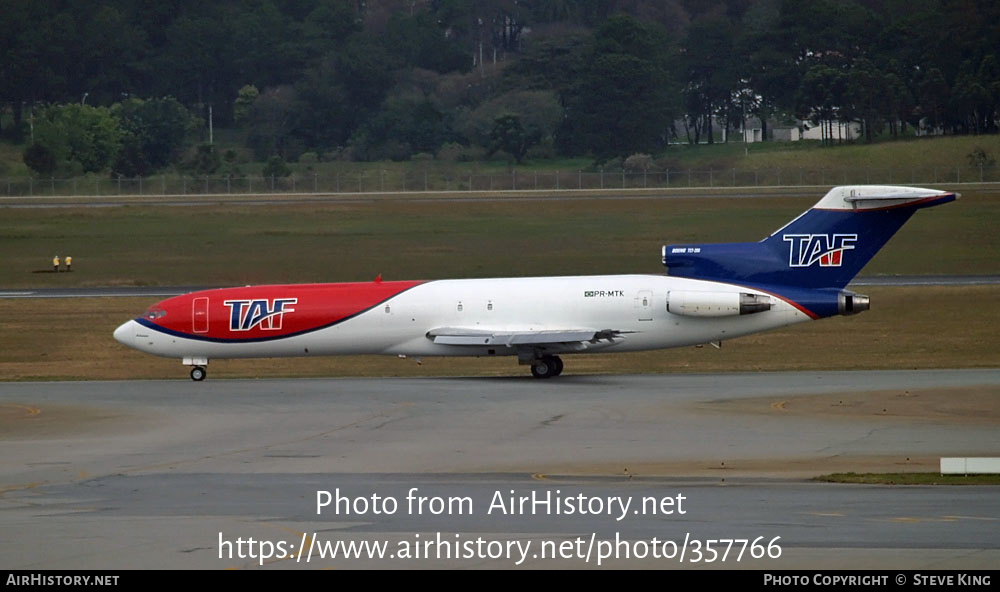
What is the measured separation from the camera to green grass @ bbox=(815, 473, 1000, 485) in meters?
22.7

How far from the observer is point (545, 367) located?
41031mm

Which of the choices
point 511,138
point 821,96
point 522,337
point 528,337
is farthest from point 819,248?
point 821,96

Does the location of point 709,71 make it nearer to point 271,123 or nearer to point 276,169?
point 271,123

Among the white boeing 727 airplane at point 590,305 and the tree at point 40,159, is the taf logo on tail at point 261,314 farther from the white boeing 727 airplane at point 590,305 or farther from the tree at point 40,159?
the tree at point 40,159

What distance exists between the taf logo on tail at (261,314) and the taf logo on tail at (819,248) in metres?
14.6

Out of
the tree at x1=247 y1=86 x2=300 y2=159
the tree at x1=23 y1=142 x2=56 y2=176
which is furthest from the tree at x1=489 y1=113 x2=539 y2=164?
the tree at x1=23 y1=142 x2=56 y2=176

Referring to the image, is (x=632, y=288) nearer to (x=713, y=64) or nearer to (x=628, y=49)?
(x=628, y=49)

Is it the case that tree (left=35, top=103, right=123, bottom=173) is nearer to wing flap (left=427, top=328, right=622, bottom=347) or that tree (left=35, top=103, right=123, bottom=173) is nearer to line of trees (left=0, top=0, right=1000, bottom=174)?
line of trees (left=0, top=0, right=1000, bottom=174)

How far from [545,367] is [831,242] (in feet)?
29.3

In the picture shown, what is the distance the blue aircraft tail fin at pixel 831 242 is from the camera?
4028 cm

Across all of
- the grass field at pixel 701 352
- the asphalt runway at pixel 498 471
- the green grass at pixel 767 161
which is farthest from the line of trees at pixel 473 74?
the asphalt runway at pixel 498 471

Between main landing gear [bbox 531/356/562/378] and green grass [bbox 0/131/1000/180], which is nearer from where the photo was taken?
main landing gear [bbox 531/356/562/378]

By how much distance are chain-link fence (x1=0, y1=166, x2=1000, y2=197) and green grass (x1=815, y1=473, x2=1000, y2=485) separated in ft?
282
